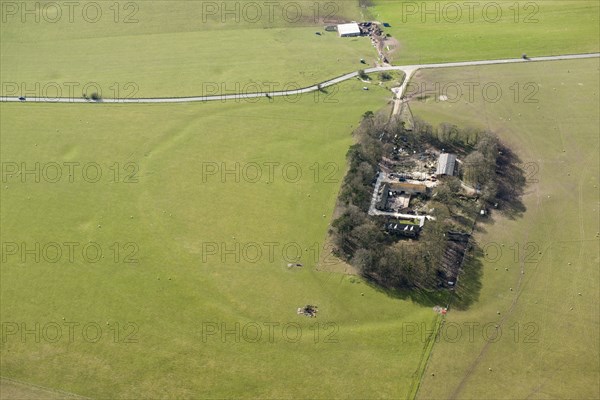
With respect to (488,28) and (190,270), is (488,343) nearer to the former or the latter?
(190,270)

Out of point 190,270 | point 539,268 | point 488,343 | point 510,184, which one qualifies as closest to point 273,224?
point 190,270

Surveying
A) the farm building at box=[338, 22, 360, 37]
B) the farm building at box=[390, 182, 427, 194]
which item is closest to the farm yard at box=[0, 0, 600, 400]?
the farm building at box=[390, 182, 427, 194]

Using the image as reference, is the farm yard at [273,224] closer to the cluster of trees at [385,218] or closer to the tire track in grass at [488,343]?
the tire track in grass at [488,343]

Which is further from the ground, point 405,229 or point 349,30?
point 349,30

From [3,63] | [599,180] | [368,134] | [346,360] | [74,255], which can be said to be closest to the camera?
[346,360]

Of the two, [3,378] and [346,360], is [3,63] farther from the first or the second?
[346,360]

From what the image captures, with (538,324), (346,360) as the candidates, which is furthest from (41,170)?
(538,324)

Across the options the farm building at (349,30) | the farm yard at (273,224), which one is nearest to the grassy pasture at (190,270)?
the farm yard at (273,224)
